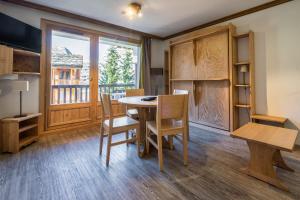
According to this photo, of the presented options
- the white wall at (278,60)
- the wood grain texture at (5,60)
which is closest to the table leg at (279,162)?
the white wall at (278,60)

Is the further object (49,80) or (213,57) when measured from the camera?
(213,57)

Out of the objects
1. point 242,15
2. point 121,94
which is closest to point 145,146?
point 121,94

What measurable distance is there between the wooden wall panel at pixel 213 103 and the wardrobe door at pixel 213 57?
0.20 meters

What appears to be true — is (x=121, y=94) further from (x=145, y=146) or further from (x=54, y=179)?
(x=54, y=179)

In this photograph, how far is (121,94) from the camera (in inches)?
185

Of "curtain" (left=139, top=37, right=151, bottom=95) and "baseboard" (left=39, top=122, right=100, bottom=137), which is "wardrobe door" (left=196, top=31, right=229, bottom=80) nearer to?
"curtain" (left=139, top=37, right=151, bottom=95)

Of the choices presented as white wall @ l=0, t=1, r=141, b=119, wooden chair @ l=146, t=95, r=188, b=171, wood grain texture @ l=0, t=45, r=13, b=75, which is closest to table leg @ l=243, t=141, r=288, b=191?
wooden chair @ l=146, t=95, r=188, b=171

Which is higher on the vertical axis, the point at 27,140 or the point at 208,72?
the point at 208,72

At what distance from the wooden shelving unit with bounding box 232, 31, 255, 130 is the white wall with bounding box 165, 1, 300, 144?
14 cm

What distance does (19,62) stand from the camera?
9.76 ft

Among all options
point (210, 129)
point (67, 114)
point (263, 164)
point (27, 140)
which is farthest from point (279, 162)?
point (67, 114)

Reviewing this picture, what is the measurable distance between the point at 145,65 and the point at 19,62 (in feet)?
9.55

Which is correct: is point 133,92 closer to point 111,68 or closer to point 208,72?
point 111,68

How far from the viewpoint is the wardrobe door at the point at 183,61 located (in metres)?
3.95
